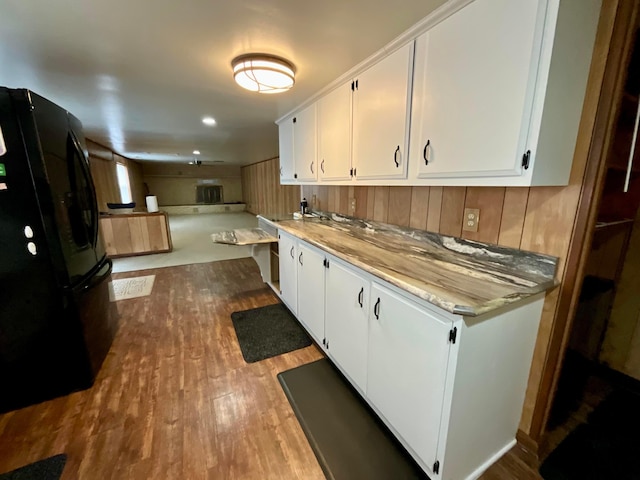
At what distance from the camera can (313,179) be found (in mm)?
2652

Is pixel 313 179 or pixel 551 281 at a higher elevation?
pixel 313 179

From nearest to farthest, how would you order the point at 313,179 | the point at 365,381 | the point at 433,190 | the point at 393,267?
the point at 393,267 < the point at 365,381 < the point at 433,190 < the point at 313,179

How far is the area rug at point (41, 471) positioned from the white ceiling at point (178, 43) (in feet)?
7.28

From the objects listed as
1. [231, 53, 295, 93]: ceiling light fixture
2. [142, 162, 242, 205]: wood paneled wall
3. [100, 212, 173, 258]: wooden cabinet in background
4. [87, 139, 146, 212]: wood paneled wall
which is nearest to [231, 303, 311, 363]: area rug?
[231, 53, 295, 93]: ceiling light fixture

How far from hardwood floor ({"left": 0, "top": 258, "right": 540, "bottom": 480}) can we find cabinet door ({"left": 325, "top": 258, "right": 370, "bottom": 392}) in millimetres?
423

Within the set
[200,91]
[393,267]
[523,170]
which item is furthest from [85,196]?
[523,170]

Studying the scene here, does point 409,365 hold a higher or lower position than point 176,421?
higher

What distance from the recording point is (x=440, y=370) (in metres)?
1.01

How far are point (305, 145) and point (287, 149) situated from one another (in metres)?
0.55

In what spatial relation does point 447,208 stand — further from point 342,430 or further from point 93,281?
point 93,281

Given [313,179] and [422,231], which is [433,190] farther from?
[313,179]

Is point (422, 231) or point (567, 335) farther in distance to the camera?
point (422, 231)

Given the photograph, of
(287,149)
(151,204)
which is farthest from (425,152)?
(151,204)

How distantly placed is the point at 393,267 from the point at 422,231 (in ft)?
2.01
